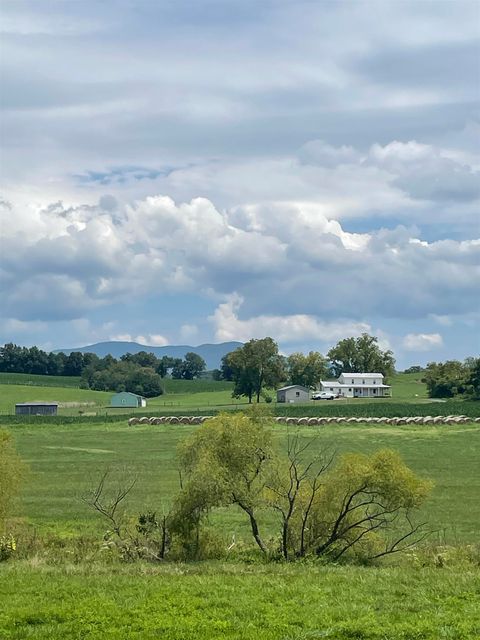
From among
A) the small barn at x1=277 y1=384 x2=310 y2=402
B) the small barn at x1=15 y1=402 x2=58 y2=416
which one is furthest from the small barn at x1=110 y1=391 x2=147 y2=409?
the small barn at x1=277 y1=384 x2=310 y2=402

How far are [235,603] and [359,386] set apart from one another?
155025 millimetres

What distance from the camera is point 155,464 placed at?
48.9m

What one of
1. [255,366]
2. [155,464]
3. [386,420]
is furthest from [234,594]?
[255,366]

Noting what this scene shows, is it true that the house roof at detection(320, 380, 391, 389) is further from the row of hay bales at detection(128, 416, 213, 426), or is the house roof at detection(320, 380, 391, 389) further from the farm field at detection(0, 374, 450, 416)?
the row of hay bales at detection(128, 416, 213, 426)

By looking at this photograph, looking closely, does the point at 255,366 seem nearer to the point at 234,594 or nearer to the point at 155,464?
the point at 155,464

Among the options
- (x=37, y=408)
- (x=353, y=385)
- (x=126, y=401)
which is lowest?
(x=37, y=408)

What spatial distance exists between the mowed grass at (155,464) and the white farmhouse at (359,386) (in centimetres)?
8637

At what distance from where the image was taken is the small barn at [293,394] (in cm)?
15150

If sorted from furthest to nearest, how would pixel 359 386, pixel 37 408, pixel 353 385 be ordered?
pixel 359 386 → pixel 353 385 → pixel 37 408

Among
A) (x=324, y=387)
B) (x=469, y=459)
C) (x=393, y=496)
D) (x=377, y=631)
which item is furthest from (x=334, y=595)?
(x=324, y=387)

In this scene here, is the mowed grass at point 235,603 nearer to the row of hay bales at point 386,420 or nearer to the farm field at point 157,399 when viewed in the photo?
the row of hay bales at point 386,420

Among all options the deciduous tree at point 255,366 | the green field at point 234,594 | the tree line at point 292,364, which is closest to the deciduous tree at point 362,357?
the tree line at point 292,364

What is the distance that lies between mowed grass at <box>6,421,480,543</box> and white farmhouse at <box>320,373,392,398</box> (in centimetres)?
8637

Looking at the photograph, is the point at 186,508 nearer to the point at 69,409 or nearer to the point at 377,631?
the point at 377,631
